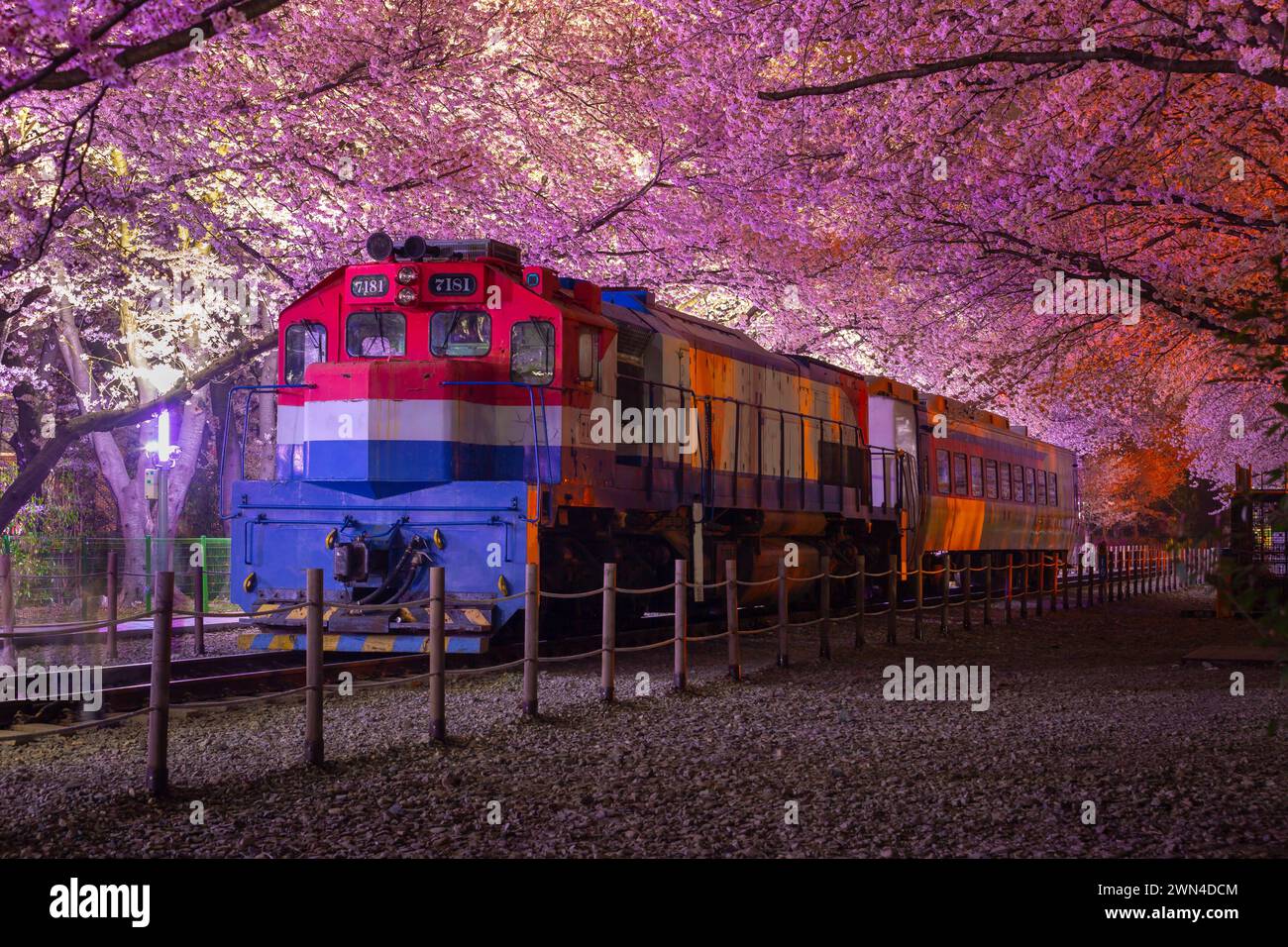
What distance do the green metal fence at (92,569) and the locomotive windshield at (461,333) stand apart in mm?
7310

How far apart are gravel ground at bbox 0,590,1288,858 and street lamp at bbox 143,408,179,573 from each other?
10.3 metres

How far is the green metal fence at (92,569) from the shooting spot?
64.2 feet

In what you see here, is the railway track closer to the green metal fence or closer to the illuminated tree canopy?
the illuminated tree canopy

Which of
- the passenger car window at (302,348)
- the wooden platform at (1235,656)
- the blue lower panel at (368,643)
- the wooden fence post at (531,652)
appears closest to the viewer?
the wooden fence post at (531,652)

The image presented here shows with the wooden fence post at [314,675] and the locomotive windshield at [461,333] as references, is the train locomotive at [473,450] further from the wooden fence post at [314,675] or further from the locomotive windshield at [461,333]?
the wooden fence post at [314,675]

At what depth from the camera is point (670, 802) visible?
6.79m

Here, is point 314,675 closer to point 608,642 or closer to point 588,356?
point 608,642

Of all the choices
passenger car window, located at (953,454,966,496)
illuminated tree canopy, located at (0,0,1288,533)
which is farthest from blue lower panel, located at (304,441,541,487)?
passenger car window, located at (953,454,966,496)

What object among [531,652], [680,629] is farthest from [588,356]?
[531,652]

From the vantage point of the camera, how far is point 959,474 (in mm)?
24578

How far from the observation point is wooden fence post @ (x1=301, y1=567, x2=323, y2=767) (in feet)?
25.5

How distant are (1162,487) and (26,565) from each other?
49480 mm

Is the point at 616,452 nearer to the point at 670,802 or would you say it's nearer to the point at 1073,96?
the point at 1073,96

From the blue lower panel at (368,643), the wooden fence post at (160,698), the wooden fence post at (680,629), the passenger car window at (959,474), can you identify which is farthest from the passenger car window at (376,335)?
the passenger car window at (959,474)
